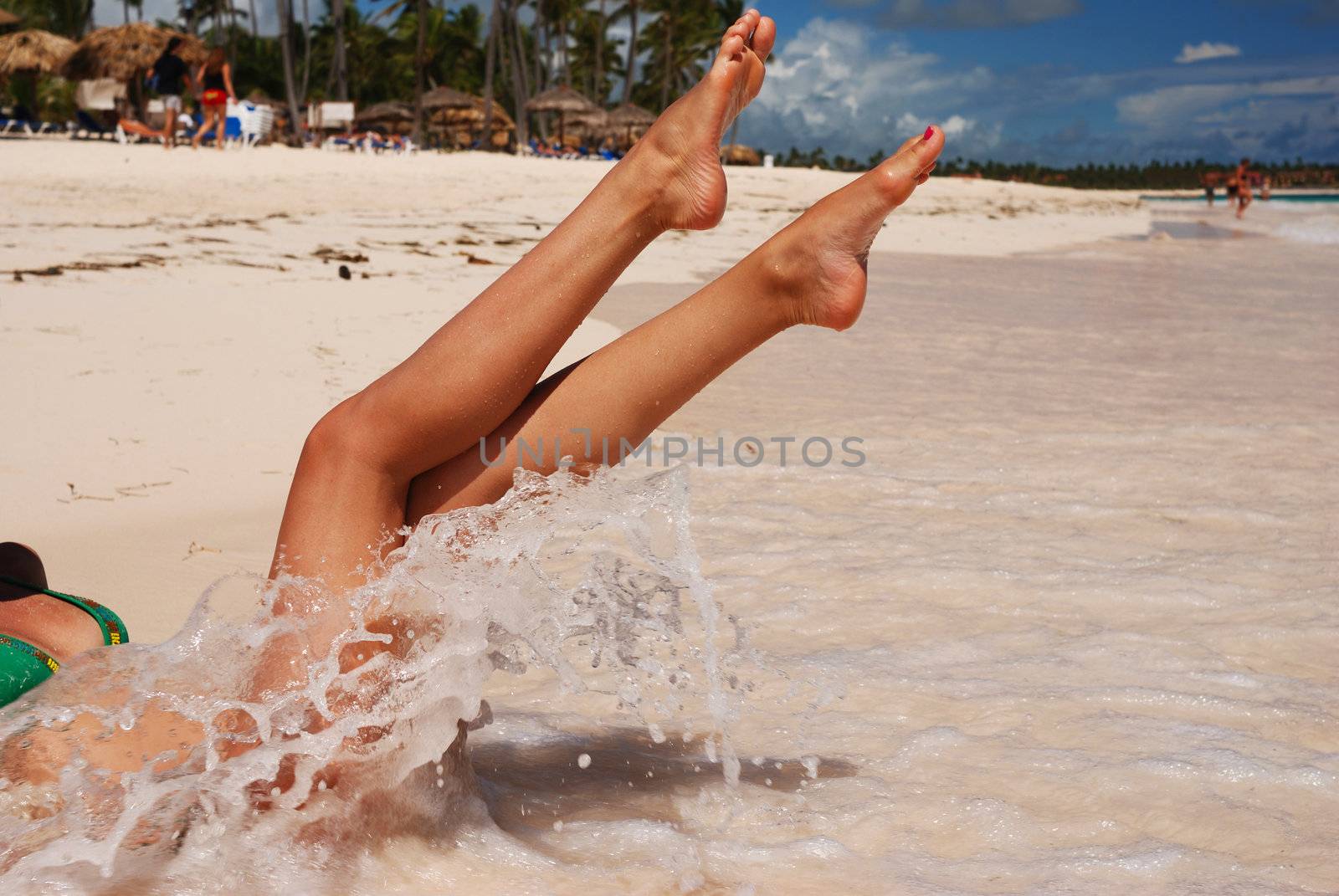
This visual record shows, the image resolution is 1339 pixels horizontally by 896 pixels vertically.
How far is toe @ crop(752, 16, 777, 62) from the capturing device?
2.09 metres

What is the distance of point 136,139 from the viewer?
68.8 ft

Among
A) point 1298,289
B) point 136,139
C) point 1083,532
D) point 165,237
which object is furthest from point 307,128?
point 1083,532

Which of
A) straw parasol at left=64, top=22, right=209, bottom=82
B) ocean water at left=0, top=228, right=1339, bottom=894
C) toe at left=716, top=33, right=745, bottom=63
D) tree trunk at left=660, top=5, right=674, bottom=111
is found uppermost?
tree trunk at left=660, top=5, right=674, bottom=111

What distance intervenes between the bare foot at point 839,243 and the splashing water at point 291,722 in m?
0.45

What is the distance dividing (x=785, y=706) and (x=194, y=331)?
359 cm

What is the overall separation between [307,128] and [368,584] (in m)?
29.7

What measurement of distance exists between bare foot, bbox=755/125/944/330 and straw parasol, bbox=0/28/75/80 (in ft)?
83.8

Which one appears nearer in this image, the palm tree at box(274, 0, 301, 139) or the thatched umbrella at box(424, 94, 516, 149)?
the palm tree at box(274, 0, 301, 139)

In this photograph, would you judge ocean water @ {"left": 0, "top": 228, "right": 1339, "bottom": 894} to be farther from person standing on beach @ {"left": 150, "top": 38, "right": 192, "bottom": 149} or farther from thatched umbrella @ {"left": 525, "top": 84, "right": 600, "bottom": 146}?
thatched umbrella @ {"left": 525, "top": 84, "right": 600, "bottom": 146}

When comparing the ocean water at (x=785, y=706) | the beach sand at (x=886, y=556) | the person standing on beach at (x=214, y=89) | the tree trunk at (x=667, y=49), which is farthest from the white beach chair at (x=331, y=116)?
the tree trunk at (x=667, y=49)

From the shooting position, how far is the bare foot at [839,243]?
5.86 feet

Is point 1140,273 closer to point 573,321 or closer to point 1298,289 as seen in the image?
point 1298,289

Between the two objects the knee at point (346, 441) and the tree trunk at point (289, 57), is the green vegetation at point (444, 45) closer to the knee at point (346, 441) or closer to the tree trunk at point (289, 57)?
the tree trunk at point (289, 57)

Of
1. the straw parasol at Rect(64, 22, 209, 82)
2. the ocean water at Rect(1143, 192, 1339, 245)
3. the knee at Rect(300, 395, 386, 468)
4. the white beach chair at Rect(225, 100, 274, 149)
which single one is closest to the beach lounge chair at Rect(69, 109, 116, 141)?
the straw parasol at Rect(64, 22, 209, 82)
